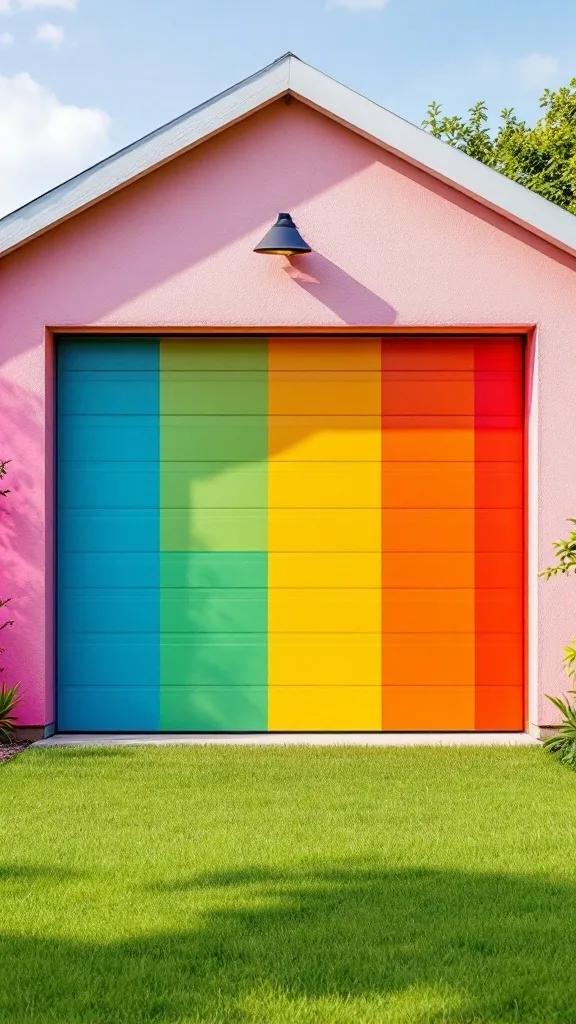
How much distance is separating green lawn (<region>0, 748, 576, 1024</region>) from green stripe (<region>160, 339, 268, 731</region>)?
1.57 m

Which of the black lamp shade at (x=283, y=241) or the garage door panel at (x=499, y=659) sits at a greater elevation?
the black lamp shade at (x=283, y=241)

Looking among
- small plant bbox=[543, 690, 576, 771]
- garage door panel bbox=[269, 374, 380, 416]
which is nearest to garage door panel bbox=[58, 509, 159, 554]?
garage door panel bbox=[269, 374, 380, 416]

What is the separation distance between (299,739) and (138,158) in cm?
438

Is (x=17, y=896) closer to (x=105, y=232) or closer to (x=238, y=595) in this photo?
(x=238, y=595)

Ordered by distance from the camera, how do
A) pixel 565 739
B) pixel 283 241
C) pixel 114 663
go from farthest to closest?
1. pixel 114 663
2. pixel 283 241
3. pixel 565 739

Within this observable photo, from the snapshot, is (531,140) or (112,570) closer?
(112,570)

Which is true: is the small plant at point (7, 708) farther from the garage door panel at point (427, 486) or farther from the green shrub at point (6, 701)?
the garage door panel at point (427, 486)

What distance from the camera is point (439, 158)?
8867mm

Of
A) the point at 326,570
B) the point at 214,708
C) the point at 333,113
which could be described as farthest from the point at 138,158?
the point at 214,708

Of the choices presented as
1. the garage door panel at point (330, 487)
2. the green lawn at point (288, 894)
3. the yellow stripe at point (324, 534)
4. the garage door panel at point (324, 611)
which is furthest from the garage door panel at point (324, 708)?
the green lawn at point (288, 894)

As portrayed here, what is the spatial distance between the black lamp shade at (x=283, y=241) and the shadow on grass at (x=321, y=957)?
496cm

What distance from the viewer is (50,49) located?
12.2 meters

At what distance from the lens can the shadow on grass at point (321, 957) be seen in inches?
149

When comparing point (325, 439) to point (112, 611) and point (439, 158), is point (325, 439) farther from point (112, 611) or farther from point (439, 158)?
point (439, 158)
